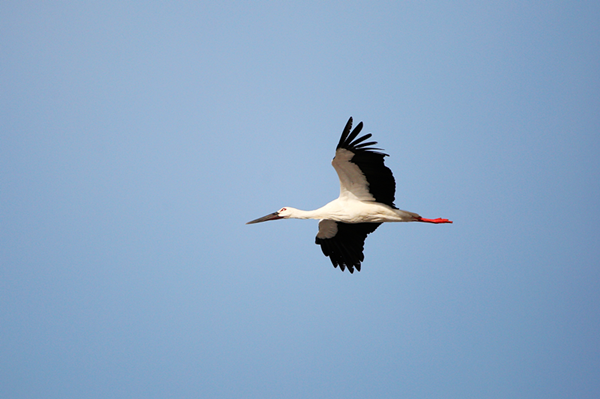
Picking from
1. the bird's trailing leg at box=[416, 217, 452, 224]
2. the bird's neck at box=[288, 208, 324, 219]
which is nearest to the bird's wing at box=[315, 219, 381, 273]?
the bird's neck at box=[288, 208, 324, 219]

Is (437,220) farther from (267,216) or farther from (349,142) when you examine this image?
(267,216)

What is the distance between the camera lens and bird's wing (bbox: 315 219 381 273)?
1348cm

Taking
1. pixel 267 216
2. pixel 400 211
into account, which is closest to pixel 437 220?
pixel 400 211

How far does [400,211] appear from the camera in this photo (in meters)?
12.1

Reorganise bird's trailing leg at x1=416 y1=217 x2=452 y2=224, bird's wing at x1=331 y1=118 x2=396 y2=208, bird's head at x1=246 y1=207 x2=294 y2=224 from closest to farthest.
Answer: bird's wing at x1=331 y1=118 x2=396 y2=208, bird's trailing leg at x1=416 y1=217 x2=452 y2=224, bird's head at x1=246 y1=207 x2=294 y2=224

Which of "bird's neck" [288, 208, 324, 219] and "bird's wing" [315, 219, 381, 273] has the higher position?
"bird's neck" [288, 208, 324, 219]

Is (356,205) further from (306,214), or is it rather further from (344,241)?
(344,241)

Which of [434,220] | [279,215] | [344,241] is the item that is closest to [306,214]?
[279,215]

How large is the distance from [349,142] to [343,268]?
3564 millimetres

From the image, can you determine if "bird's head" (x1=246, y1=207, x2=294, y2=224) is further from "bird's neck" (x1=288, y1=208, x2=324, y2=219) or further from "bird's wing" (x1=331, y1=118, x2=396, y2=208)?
"bird's wing" (x1=331, y1=118, x2=396, y2=208)

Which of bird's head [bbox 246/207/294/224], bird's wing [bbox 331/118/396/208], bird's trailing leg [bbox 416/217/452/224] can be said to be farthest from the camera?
bird's head [bbox 246/207/294/224]

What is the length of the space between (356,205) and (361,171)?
0.78 metres

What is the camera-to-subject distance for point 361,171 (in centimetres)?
1181

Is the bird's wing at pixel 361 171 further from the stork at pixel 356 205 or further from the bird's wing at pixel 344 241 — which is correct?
the bird's wing at pixel 344 241
